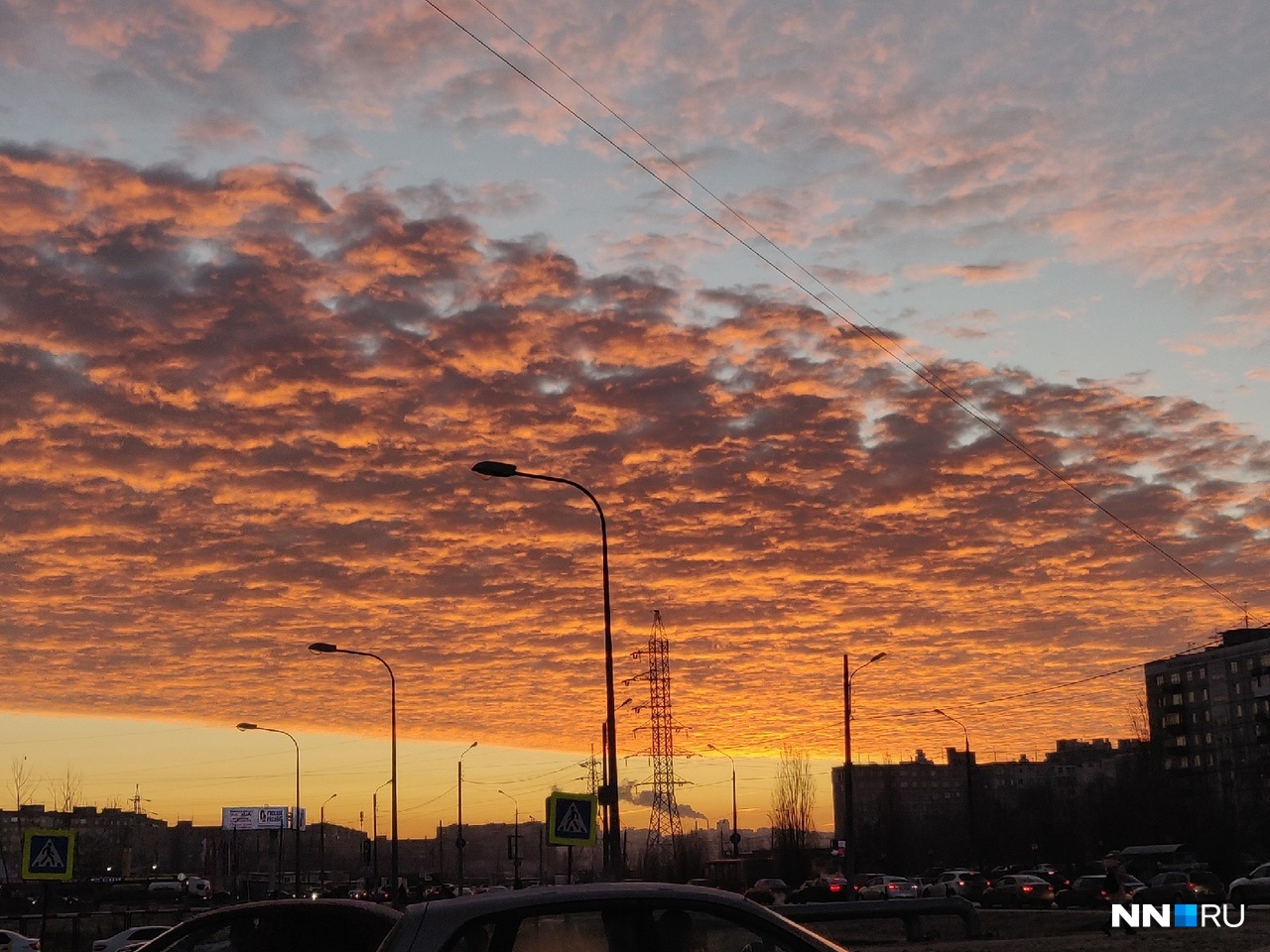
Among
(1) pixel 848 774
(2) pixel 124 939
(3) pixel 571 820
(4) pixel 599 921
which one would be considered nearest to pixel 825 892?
(1) pixel 848 774

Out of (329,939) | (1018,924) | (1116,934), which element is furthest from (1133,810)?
(329,939)

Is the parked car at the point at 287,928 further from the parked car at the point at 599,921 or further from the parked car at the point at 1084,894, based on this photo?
the parked car at the point at 1084,894

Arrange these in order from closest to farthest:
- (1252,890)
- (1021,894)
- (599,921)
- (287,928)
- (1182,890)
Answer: (599,921), (287,928), (1182,890), (1252,890), (1021,894)

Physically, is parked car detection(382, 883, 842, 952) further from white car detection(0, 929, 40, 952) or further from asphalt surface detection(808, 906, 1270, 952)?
white car detection(0, 929, 40, 952)

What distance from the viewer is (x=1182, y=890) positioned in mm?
41750

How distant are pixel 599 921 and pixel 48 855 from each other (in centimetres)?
2293

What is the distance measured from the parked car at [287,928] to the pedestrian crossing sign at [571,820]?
16.6 metres

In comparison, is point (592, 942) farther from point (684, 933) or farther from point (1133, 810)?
point (1133, 810)

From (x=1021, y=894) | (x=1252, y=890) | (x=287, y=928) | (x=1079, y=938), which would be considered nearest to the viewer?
(x=287, y=928)

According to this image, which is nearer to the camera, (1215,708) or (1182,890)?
(1182,890)

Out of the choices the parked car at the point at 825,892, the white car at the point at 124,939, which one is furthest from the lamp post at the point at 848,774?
the white car at the point at 124,939

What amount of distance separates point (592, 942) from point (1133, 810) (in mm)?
130601

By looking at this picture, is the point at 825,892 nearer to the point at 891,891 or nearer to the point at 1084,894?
the point at 891,891

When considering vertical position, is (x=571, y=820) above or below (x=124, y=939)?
above
